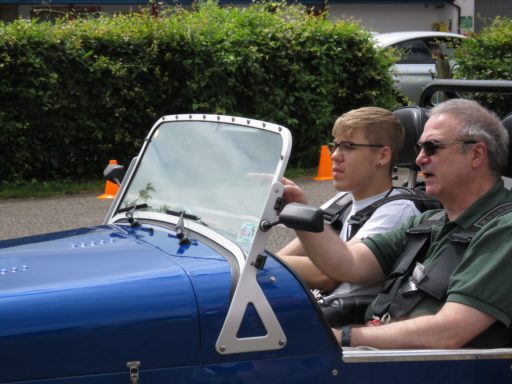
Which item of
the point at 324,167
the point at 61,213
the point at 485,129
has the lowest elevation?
the point at 61,213

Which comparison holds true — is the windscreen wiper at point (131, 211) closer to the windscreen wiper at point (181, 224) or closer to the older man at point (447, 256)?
the windscreen wiper at point (181, 224)

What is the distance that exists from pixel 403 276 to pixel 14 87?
7820 mm

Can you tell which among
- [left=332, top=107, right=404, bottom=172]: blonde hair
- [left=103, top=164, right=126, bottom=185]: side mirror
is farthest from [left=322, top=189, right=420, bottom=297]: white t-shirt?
[left=103, top=164, right=126, bottom=185]: side mirror

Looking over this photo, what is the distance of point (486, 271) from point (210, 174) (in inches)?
40.3

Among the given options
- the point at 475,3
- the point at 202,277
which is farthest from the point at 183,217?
the point at 475,3

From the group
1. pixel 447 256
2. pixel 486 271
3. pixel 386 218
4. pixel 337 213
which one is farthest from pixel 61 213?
pixel 486 271

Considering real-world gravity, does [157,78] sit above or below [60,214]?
above

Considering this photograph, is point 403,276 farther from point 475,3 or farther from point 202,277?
point 475,3

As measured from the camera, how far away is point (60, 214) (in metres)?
9.20

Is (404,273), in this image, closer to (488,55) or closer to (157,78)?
(157,78)

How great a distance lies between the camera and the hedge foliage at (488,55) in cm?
1127

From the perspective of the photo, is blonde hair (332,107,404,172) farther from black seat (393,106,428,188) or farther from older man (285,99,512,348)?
older man (285,99,512,348)

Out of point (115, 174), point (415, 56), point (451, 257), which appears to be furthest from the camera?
point (415, 56)

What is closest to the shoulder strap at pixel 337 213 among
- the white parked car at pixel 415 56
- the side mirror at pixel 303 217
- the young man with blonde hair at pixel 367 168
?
the young man with blonde hair at pixel 367 168
